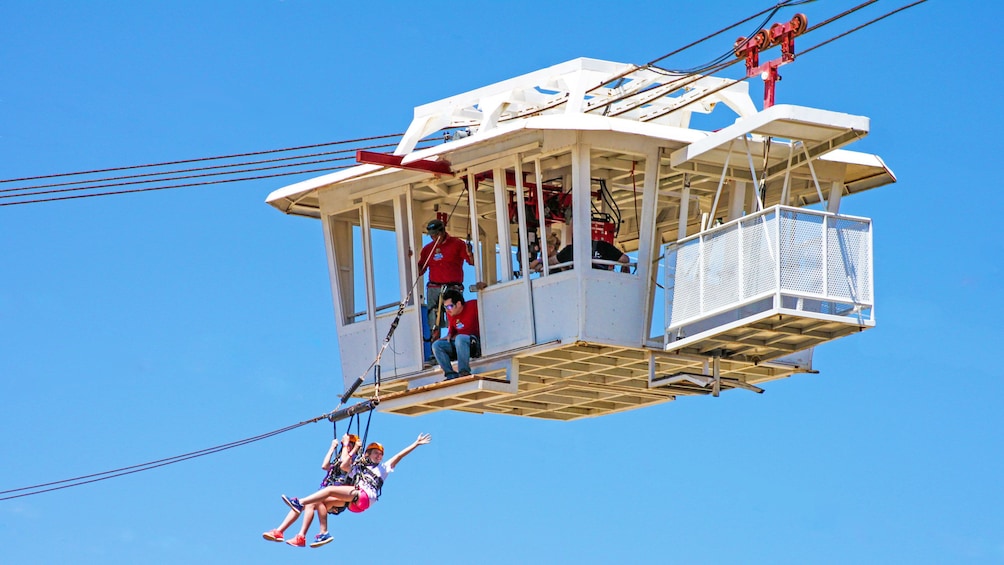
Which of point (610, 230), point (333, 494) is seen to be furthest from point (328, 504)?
point (610, 230)

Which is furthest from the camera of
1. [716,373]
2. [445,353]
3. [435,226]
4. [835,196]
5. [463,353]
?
[445,353]

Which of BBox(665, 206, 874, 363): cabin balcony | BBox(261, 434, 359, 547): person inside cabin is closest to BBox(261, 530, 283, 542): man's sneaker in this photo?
BBox(261, 434, 359, 547): person inside cabin

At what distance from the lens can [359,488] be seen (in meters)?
40.3

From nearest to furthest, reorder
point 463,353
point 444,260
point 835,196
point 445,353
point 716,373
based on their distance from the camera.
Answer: point 716,373 < point 835,196 < point 463,353 < point 445,353 < point 444,260

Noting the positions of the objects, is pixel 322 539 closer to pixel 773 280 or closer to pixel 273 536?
pixel 273 536

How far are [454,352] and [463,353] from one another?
589 mm

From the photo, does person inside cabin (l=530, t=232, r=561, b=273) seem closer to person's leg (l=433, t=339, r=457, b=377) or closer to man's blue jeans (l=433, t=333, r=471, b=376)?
man's blue jeans (l=433, t=333, r=471, b=376)

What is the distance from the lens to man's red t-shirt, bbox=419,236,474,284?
1667 inches

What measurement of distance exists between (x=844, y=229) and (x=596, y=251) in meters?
4.83

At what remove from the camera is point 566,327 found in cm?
4025

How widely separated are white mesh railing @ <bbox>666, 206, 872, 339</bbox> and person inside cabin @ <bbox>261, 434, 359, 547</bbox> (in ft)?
21.3

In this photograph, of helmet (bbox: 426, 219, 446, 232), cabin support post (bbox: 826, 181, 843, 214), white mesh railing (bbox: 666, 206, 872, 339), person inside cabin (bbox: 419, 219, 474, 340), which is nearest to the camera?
white mesh railing (bbox: 666, 206, 872, 339)

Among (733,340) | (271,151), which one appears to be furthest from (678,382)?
(271,151)

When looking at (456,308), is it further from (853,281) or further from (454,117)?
(853,281)
